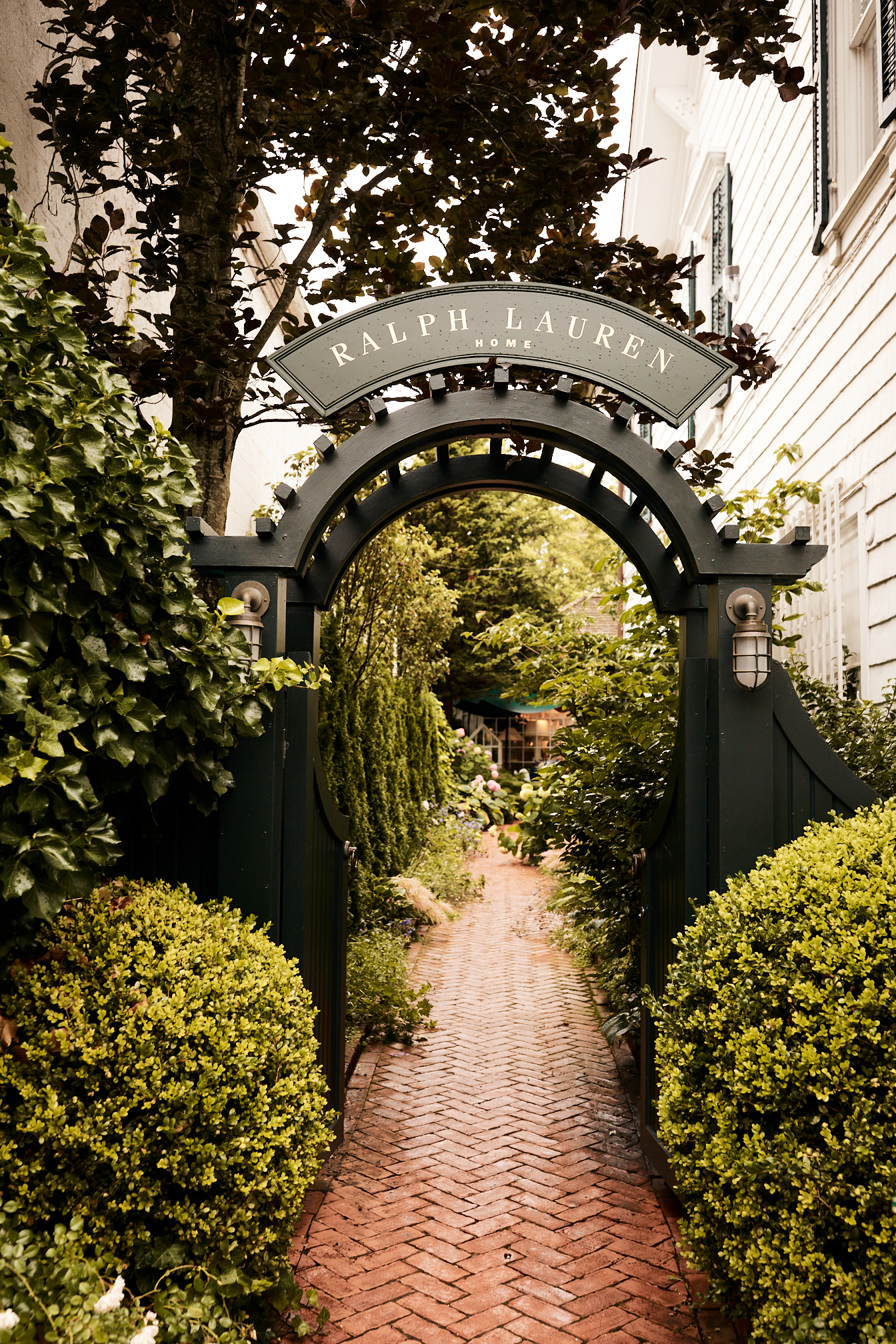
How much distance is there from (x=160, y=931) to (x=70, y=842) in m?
0.54

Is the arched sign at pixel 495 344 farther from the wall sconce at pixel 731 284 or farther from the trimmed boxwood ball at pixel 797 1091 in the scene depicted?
the wall sconce at pixel 731 284

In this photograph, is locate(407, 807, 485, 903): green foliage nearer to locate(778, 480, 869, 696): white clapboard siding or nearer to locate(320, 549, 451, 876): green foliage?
locate(320, 549, 451, 876): green foliage

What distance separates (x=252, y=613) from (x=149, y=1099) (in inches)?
67.2

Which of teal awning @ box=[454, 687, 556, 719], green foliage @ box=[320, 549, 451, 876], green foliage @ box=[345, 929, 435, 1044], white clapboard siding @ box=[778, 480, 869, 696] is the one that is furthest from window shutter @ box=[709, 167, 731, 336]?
teal awning @ box=[454, 687, 556, 719]

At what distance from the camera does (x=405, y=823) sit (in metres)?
10.4

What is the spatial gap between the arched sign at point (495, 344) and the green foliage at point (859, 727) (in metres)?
1.80

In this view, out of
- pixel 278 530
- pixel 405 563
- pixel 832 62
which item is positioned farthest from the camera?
pixel 405 563

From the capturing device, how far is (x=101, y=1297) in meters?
2.13

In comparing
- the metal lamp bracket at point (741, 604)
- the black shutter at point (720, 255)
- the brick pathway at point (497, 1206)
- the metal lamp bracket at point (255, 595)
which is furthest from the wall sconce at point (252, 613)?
the black shutter at point (720, 255)

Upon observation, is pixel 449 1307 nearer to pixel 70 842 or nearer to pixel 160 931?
pixel 160 931

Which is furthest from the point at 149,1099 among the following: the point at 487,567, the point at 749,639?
the point at 487,567

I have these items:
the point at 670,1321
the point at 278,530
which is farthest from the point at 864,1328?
the point at 278,530

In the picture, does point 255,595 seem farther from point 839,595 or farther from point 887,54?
point 887,54

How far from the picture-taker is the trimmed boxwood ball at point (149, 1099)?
2.37 m
